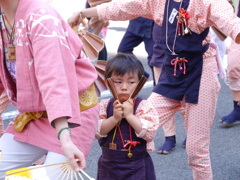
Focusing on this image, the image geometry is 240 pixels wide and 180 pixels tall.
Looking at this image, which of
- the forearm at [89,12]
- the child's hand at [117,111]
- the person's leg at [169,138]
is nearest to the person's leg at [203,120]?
the child's hand at [117,111]

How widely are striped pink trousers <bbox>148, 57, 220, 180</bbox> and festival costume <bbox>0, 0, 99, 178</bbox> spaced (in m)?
1.02

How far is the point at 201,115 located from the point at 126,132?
2.18 ft

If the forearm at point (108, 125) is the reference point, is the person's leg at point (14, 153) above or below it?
above

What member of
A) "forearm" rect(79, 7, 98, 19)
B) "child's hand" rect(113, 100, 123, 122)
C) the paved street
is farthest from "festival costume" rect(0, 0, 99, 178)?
the paved street

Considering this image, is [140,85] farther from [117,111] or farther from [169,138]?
[169,138]

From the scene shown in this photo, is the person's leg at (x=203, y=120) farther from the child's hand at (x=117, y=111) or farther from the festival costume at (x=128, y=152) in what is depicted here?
the child's hand at (x=117, y=111)

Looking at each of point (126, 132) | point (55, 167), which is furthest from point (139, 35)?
point (55, 167)

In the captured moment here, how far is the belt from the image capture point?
251 centimetres

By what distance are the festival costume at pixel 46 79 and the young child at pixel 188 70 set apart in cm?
101

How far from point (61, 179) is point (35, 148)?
353 mm

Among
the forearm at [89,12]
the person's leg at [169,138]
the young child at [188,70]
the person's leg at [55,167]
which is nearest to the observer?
the person's leg at [55,167]

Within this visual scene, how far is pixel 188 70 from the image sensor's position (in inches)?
138

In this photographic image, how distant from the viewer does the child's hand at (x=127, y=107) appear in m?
3.03

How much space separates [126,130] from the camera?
3.14 m
